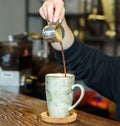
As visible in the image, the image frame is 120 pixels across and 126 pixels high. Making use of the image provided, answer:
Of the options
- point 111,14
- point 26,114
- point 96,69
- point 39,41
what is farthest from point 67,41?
point 111,14

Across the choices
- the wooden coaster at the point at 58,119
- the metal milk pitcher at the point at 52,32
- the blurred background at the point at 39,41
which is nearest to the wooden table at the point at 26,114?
the wooden coaster at the point at 58,119

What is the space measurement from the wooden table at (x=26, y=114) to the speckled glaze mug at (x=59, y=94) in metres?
0.03

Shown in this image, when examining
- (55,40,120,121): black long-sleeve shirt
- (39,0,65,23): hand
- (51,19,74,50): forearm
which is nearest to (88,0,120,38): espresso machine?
(55,40,120,121): black long-sleeve shirt

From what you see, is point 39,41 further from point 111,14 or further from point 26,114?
point 26,114

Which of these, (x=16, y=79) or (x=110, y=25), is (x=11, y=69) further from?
(x=110, y=25)

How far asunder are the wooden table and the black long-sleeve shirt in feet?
0.75

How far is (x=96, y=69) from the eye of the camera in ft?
3.58

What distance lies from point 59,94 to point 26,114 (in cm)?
13

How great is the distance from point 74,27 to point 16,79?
1939 millimetres

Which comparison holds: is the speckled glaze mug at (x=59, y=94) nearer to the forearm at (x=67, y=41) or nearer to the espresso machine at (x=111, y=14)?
the forearm at (x=67, y=41)

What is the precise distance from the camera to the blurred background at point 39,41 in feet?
4.50

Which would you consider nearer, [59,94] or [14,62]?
[59,94]

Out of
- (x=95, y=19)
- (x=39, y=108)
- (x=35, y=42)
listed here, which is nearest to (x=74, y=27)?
(x=95, y=19)

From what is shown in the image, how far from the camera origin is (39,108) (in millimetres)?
804
